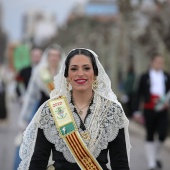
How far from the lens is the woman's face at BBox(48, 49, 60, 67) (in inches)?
319

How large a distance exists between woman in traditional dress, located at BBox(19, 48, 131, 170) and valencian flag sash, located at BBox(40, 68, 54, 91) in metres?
4.03

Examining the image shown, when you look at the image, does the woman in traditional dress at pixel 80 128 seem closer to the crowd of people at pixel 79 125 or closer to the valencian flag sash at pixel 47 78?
the crowd of people at pixel 79 125

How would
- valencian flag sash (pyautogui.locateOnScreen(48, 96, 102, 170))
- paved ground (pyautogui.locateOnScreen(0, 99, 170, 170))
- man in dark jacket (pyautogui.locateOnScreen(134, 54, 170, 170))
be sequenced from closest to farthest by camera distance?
valencian flag sash (pyautogui.locateOnScreen(48, 96, 102, 170)) → man in dark jacket (pyautogui.locateOnScreen(134, 54, 170, 170)) → paved ground (pyautogui.locateOnScreen(0, 99, 170, 170))

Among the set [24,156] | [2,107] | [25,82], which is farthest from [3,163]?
[2,107]

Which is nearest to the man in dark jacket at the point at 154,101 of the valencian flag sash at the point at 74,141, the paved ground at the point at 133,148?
the paved ground at the point at 133,148

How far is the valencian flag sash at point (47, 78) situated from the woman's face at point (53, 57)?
0.37 feet

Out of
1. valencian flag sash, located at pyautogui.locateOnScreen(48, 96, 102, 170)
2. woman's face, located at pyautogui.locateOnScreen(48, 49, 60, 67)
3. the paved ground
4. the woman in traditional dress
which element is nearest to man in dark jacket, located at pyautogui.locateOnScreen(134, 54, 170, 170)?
the paved ground

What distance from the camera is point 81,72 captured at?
3834 millimetres

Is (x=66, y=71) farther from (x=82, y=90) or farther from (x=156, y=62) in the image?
(x=156, y=62)

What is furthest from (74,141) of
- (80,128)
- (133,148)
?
(133,148)

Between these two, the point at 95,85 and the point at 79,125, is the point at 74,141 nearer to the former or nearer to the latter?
the point at 79,125

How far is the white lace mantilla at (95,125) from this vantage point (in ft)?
12.4

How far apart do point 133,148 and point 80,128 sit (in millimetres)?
8307

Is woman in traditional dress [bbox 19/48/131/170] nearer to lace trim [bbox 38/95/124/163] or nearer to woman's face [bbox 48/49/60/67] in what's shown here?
lace trim [bbox 38/95/124/163]
